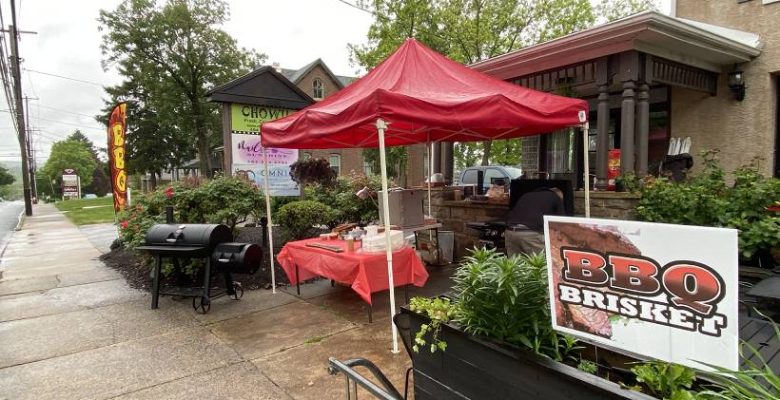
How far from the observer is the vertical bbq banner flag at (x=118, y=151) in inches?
329

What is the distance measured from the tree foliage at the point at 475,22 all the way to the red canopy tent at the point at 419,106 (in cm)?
1403

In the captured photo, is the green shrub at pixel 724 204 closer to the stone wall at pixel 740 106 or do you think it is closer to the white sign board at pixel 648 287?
the stone wall at pixel 740 106

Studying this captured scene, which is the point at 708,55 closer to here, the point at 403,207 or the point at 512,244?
the point at 512,244

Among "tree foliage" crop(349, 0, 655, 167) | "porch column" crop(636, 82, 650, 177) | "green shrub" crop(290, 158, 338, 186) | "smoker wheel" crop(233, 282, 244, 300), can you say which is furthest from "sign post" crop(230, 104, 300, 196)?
"tree foliage" crop(349, 0, 655, 167)

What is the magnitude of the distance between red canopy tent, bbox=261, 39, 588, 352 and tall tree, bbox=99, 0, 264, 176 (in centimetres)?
3034

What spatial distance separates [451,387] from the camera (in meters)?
1.90

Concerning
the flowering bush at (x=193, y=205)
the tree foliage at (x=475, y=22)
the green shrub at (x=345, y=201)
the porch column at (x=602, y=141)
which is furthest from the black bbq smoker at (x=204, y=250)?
the tree foliage at (x=475, y=22)

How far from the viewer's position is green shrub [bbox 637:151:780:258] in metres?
3.89

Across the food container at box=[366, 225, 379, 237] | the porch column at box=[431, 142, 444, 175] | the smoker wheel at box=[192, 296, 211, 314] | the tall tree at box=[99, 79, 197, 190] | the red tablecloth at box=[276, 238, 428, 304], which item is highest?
the tall tree at box=[99, 79, 197, 190]

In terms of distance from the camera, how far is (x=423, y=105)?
362 centimetres

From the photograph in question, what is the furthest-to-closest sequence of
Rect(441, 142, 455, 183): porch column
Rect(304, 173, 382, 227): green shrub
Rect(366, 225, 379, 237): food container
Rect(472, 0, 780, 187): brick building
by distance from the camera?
1. Rect(441, 142, 455, 183): porch column
2. Rect(304, 173, 382, 227): green shrub
3. Rect(472, 0, 780, 187): brick building
4. Rect(366, 225, 379, 237): food container

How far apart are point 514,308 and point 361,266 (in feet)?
7.70

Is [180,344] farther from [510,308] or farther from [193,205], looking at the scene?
[510,308]

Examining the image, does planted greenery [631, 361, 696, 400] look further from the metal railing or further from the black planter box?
the metal railing
